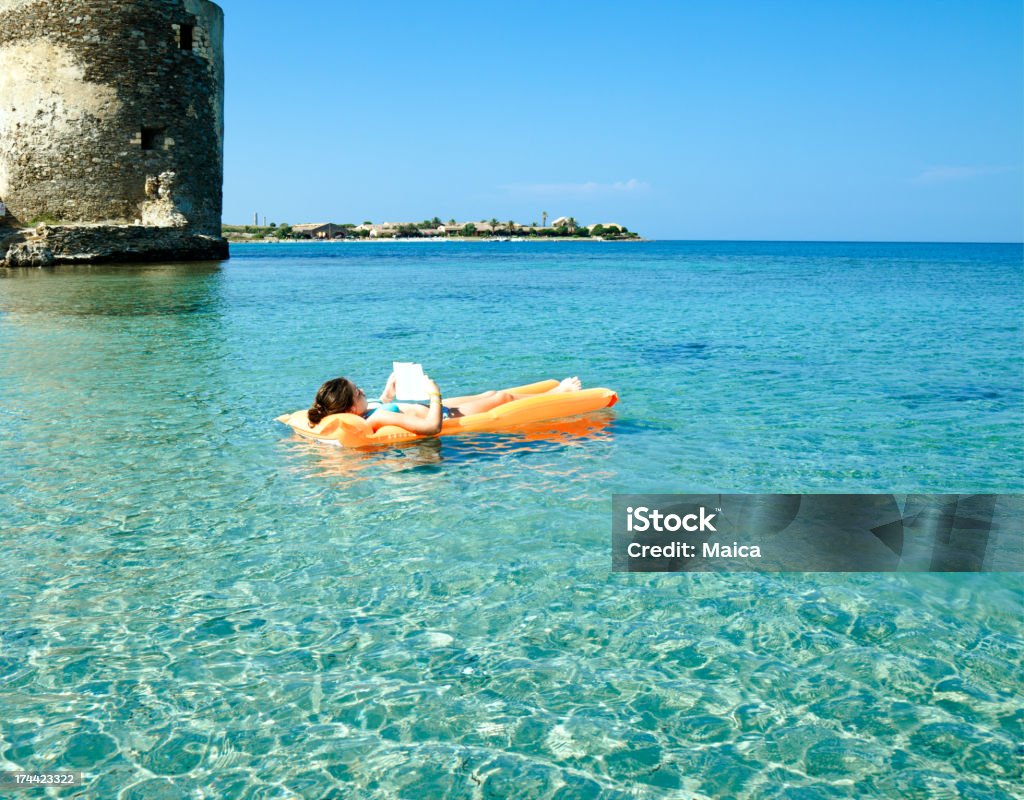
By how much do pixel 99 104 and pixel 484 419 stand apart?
64.9 ft

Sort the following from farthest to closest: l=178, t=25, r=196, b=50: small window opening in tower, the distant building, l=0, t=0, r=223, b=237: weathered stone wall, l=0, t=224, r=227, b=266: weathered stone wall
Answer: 1. the distant building
2. l=178, t=25, r=196, b=50: small window opening in tower
3. l=0, t=224, r=227, b=266: weathered stone wall
4. l=0, t=0, r=223, b=237: weathered stone wall

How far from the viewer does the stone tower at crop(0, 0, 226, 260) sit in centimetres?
2136

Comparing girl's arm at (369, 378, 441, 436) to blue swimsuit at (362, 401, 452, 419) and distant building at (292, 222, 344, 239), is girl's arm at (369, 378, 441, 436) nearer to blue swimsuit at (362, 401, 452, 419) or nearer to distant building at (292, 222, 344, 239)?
blue swimsuit at (362, 401, 452, 419)

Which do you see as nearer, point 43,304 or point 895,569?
point 895,569

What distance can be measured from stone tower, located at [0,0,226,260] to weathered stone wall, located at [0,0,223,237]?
2 cm

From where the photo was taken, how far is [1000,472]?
5.44m

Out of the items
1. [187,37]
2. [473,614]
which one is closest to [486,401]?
[473,614]

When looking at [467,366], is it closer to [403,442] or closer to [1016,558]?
[403,442]

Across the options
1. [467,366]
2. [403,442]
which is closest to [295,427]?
[403,442]

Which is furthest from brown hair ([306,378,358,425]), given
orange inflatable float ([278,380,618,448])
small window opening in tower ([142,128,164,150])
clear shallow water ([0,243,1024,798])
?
small window opening in tower ([142,128,164,150])

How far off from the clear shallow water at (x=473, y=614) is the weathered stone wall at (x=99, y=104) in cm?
1631

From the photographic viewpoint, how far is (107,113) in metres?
21.9

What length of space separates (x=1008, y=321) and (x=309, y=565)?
48.5ft

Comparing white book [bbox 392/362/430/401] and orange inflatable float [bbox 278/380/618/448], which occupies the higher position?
white book [bbox 392/362/430/401]
